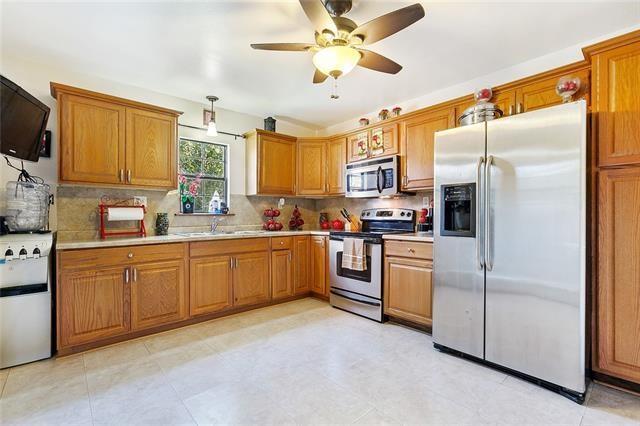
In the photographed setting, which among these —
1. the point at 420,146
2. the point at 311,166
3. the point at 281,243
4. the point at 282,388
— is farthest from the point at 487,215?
the point at 311,166

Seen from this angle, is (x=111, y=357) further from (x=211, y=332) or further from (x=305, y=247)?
(x=305, y=247)

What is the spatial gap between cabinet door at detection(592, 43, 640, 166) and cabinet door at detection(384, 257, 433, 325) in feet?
5.00

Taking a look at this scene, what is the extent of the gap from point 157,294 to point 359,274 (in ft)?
6.76

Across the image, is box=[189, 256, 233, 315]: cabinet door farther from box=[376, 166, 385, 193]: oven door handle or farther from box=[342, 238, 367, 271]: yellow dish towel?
box=[376, 166, 385, 193]: oven door handle

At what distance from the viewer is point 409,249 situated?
3.02m

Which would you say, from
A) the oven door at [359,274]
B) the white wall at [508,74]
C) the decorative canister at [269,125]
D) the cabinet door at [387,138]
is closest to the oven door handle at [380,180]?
the cabinet door at [387,138]

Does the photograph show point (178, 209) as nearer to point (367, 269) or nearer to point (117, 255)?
point (117, 255)

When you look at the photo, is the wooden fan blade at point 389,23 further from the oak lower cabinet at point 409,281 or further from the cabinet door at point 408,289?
the cabinet door at point 408,289

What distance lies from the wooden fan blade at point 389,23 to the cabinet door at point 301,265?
2.58 m

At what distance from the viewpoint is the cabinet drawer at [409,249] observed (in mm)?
2863

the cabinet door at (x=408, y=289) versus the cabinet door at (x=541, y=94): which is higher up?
the cabinet door at (x=541, y=94)

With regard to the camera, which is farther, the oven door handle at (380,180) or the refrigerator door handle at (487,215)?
the oven door handle at (380,180)

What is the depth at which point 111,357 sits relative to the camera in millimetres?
2426

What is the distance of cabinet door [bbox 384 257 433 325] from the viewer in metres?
2.88
